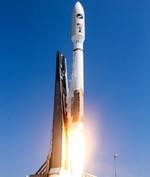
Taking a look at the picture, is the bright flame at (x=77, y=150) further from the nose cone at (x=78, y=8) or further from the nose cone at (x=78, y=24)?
the nose cone at (x=78, y=8)

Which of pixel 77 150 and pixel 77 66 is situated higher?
pixel 77 66

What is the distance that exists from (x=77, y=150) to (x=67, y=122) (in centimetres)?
231

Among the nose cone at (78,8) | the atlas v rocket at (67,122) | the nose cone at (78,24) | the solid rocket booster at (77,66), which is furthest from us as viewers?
the nose cone at (78,8)

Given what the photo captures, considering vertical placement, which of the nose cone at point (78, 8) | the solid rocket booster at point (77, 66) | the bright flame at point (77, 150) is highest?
the nose cone at point (78, 8)

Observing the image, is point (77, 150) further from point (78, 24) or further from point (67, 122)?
point (78, 24)

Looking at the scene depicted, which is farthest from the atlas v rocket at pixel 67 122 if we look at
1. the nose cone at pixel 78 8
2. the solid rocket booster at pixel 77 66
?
the nose cone at pixel 78 8

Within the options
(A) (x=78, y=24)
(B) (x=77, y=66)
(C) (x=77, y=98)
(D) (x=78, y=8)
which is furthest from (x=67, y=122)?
(D) (x=78, y=8)

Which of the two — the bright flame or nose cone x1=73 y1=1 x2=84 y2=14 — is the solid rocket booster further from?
the bright flame

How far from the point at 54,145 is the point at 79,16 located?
35.9 feet

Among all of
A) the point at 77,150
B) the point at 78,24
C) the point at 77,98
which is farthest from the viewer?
the point at 78,24

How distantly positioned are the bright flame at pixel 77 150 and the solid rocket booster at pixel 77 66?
29.2 inches

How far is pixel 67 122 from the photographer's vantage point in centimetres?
2569

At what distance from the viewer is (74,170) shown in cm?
2439

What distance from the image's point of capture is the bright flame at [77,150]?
80.1 ft
